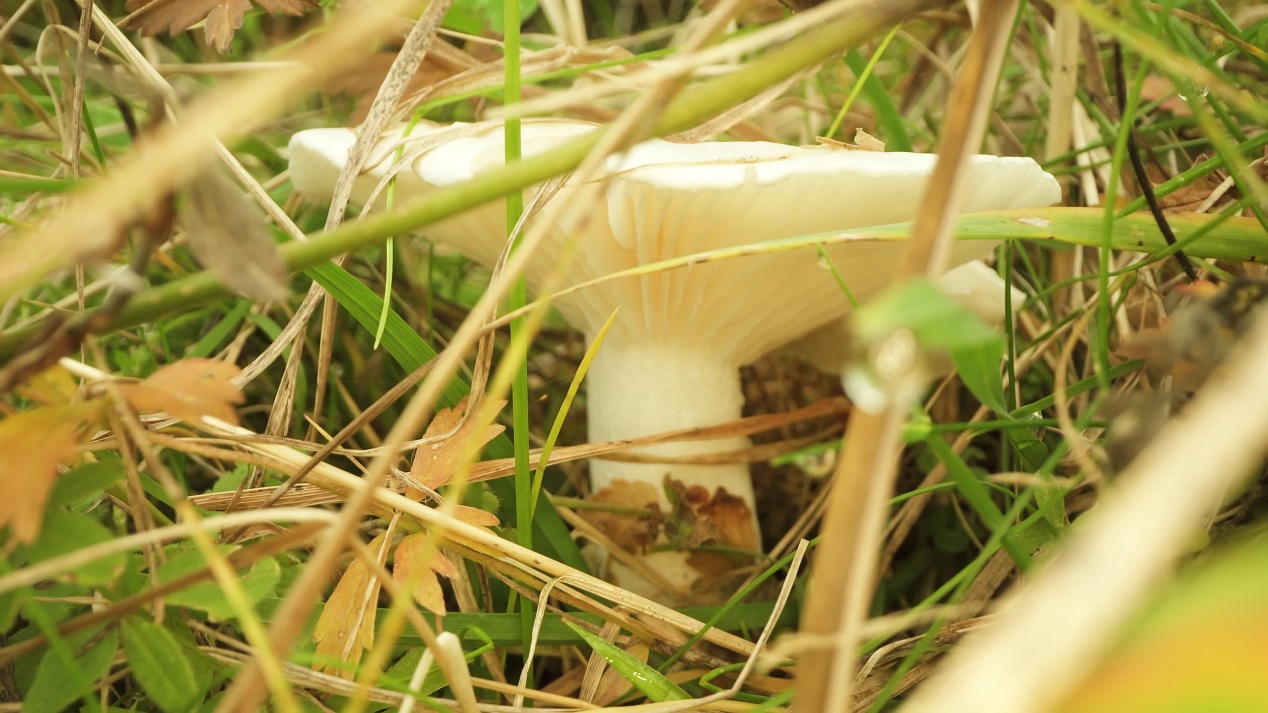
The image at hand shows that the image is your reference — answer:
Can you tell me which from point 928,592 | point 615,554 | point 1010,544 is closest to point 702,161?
point 1010,544

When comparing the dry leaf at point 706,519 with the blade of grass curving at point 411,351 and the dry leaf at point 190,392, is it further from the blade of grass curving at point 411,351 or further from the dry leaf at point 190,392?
the dry leaf at point 190,392

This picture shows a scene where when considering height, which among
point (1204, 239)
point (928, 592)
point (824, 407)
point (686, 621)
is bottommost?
point (928, 592)

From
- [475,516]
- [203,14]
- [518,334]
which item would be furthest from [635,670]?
[203,14]

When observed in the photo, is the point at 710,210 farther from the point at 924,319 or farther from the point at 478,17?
the point at 478,17

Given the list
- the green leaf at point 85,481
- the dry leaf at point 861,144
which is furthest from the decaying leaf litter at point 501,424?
the dry leaf at point 861,144

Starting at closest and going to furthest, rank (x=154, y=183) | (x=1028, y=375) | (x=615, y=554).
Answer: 1. (x=154, y=183)
2. (x=615, y=554)
3. (x=1028, y=375)

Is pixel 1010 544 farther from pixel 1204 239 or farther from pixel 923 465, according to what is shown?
pixel 923 465

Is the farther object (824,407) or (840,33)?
(824,407)
